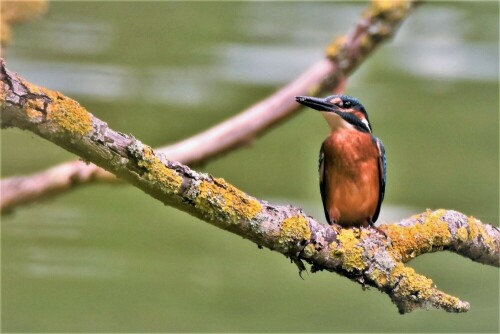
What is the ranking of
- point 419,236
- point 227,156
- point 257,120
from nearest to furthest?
point 419,236 < point 257,120 < point 227,156

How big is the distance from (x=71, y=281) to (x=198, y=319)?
105 cm

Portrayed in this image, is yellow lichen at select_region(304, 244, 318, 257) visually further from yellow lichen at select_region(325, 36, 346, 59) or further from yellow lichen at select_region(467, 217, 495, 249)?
yellow lichen at select_region(325, 36, 346, 59)

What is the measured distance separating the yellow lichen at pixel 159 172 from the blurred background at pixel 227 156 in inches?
108

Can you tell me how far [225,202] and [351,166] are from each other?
4.23 feet

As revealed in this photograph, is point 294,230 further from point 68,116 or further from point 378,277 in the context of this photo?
point 68,116

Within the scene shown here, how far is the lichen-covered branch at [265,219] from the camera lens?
1.91 metres

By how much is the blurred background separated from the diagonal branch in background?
3.56 ft

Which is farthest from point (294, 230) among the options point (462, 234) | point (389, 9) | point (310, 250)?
point (389, 9)

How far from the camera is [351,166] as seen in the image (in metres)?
3.33

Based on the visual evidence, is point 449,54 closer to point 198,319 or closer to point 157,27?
point 157,27

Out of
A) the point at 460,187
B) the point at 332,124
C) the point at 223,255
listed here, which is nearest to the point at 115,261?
the point at 223,255

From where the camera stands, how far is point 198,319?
606 cm

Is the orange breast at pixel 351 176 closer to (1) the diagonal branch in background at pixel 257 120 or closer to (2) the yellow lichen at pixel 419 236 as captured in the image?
(1) the diagonal branch in background at pixel 257 120

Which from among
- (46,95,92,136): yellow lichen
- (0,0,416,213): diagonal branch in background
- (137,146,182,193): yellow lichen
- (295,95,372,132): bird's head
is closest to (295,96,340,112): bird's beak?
(295,95,372,132): bird's head
